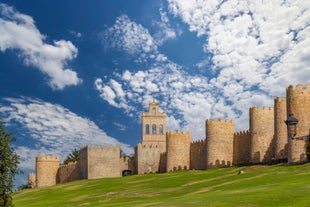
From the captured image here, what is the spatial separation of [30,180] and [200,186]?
2290 inches

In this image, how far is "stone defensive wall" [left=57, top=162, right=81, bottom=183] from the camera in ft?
250

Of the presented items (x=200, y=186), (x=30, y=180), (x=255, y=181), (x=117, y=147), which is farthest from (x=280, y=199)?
(x=30, y=180)

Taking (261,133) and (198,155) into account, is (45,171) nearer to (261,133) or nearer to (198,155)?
(198,155)

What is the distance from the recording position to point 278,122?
5309 cm

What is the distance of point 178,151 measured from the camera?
219ft

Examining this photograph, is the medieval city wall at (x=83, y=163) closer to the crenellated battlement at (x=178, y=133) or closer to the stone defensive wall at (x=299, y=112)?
the crenellated battlement at (x=178, y=133)

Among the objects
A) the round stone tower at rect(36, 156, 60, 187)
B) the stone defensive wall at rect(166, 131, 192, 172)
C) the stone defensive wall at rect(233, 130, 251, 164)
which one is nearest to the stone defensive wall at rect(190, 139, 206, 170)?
the stone defensive wall at rect(166, 131, 192, 172)

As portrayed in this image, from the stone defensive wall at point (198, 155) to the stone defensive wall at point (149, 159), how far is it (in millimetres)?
7948

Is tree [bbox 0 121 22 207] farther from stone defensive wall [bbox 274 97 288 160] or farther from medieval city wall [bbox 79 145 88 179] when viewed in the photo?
medieval city wall [bbox 79 145 88 179]

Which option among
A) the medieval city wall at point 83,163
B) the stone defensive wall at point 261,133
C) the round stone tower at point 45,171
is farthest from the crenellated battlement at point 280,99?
the round stone tower at point 45,171

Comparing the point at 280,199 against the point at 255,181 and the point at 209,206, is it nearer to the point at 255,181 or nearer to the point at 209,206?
the point at 209,206

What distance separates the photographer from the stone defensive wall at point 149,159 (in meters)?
73.4

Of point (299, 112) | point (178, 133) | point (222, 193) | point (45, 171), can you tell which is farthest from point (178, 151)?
point (222, 193)

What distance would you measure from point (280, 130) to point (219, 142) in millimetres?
9709
